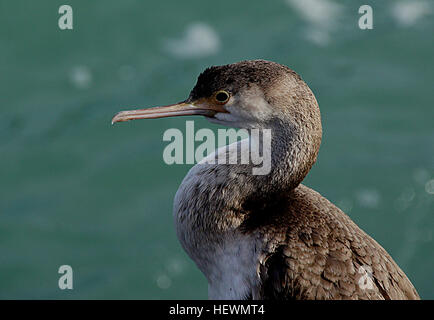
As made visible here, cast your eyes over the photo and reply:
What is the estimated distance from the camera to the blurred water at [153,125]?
28.1 feet

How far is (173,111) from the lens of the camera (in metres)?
4.25

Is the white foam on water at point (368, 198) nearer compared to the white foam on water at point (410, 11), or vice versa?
the white foam on water at point (368, 198)

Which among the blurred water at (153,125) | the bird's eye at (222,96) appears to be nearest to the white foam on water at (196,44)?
the blurred water at (153,125)

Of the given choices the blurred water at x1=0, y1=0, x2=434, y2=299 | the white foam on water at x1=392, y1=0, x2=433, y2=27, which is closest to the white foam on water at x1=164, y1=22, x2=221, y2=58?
the blurred water at x1=0, y1=0, x2=434, y2=299

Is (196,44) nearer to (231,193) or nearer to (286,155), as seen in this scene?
(231,193)

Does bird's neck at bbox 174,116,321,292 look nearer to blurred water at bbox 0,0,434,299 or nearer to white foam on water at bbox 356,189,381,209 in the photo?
blurred water at bbox 0,0,434,299

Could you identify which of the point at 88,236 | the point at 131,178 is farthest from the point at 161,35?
the point at 88,236

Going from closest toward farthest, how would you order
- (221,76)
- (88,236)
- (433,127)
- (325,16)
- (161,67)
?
(221,76)
(88,236)
(433,127)
(161,67)
(325,16)

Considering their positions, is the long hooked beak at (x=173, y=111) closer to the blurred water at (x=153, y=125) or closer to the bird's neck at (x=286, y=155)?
the bird's neck at (x=286, y=155)

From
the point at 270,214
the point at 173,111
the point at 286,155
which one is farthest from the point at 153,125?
the point at 286,155

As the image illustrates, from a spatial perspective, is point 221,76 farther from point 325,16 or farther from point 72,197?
point 325,16

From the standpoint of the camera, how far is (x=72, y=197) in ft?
29.5

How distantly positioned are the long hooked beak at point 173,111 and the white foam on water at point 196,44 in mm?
6160
